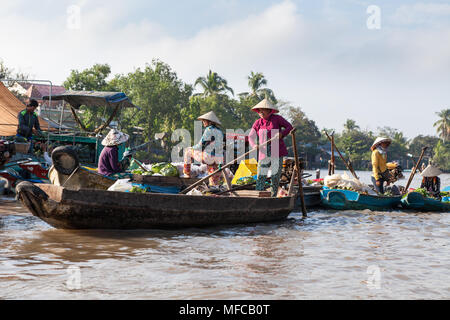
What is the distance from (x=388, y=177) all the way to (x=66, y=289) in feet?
28.6

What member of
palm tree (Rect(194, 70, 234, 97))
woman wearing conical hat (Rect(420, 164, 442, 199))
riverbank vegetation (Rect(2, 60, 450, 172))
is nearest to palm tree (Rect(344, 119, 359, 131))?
riverbank vegetation (Rect(2, 60, 450, 172))

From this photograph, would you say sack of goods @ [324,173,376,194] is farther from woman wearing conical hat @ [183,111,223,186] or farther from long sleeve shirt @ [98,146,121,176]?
long sleeve shirt @ [98,146,121,176]

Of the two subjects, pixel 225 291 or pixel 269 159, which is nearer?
pixel 225 291

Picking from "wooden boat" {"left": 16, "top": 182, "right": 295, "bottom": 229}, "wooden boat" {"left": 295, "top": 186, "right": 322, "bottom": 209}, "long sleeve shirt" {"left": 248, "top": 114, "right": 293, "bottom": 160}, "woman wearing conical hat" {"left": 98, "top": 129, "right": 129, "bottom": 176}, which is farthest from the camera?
"wooden boat" {"left": 295, "top": 186, "right": 322, "bottom": 209}

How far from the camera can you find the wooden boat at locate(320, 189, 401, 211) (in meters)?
10.3

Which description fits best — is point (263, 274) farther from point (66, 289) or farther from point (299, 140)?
point (299, 140)

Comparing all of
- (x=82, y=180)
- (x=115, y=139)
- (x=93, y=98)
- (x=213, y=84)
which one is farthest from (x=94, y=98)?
(x=213, y=84)

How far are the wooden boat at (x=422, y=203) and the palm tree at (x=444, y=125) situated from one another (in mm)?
65184

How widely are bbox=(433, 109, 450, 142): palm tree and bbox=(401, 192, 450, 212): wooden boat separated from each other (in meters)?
65.2

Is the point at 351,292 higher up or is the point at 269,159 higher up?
the point at 269,159

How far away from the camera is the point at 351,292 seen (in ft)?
12.4

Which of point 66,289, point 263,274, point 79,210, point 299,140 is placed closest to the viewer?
point 66,289

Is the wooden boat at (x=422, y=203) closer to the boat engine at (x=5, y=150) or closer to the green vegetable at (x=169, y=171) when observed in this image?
the green vegetable at (x=169, y=171)

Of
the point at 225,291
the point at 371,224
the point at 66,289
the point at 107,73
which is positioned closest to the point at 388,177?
the point at 371,224
